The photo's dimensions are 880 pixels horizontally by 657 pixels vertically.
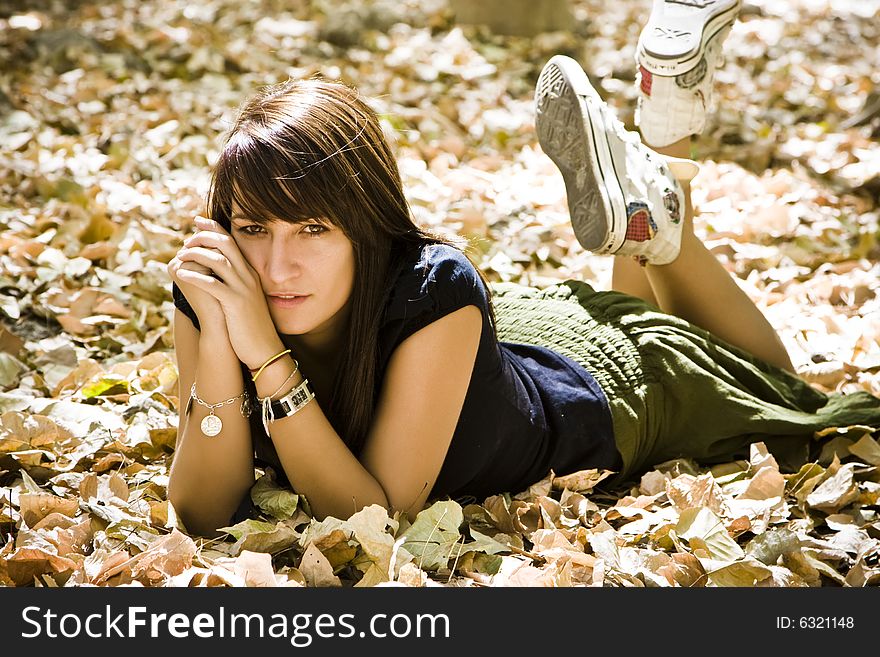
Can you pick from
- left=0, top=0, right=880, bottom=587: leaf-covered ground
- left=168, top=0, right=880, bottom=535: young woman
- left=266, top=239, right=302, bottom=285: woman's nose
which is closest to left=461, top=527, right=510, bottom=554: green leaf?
left=0, top=0, right=880, bottom=587: leaf-covered ground

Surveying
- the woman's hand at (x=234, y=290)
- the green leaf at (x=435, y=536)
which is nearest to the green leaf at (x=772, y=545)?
the green leaf at (x=435, y=536)

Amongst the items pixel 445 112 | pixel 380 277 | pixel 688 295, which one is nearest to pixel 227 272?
pixel 380 277

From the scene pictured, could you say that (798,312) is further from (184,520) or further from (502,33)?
(502,33)

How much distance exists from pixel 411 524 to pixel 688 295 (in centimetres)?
112

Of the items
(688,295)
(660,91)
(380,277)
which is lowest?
(688,295)

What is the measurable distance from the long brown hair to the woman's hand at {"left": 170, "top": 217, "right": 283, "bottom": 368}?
85mm

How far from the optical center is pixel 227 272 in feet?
6.25

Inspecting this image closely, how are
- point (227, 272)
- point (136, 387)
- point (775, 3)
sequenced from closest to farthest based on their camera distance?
1. point (227, 272)
2. point (136, 387)
3. point (775, 3)

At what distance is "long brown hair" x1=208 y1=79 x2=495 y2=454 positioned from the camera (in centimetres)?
188

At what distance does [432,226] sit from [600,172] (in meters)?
1.35

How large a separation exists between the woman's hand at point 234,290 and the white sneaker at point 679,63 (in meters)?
1.39

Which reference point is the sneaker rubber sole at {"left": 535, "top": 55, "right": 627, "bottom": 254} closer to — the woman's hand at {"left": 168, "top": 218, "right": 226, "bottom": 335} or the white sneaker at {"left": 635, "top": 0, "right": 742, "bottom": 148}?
the white sneaker at {"left": 635, "top": 0, "right": 742, "bottom": 148}

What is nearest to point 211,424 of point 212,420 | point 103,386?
point 212,420

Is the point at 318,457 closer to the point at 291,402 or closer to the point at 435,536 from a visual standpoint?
the point at 291,402
